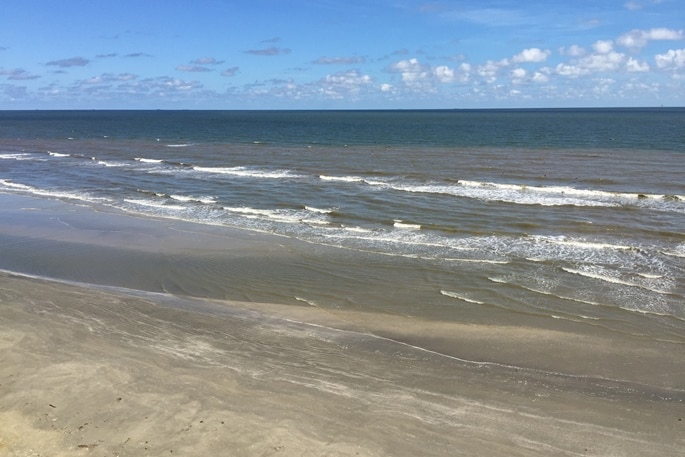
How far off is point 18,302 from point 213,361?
5.85 metres

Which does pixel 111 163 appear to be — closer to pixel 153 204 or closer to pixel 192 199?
pixel 192 199

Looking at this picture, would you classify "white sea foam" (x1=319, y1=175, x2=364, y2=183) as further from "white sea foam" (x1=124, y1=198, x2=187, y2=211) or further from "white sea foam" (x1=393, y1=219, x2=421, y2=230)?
"white sea foam" (x1=393, y1=219, x2=421, y2=230)

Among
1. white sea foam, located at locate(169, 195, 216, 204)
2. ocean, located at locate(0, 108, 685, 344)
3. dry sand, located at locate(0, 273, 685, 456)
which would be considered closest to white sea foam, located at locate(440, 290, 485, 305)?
ocean, located at locate(0, 108, 685, 344)

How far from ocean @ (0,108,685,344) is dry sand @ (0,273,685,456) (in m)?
2.62

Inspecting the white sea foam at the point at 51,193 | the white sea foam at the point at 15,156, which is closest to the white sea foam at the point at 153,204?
the white sea foam at the point at 51,193

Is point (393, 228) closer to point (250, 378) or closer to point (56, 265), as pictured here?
point (56, 265)

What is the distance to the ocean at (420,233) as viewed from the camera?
1399 centimetres

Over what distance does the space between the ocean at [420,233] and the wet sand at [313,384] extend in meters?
1.34

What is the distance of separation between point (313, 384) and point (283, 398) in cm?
69

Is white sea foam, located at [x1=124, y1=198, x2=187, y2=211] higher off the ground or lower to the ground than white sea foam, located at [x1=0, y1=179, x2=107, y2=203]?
lower

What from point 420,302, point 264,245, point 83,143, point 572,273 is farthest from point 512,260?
point 83,143

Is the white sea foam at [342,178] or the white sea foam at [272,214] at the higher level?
the white sea foam at [342,178]

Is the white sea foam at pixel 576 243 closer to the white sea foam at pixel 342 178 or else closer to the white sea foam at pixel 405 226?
the white sea foam at pixel 405 226

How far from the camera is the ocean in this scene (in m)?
14.0
